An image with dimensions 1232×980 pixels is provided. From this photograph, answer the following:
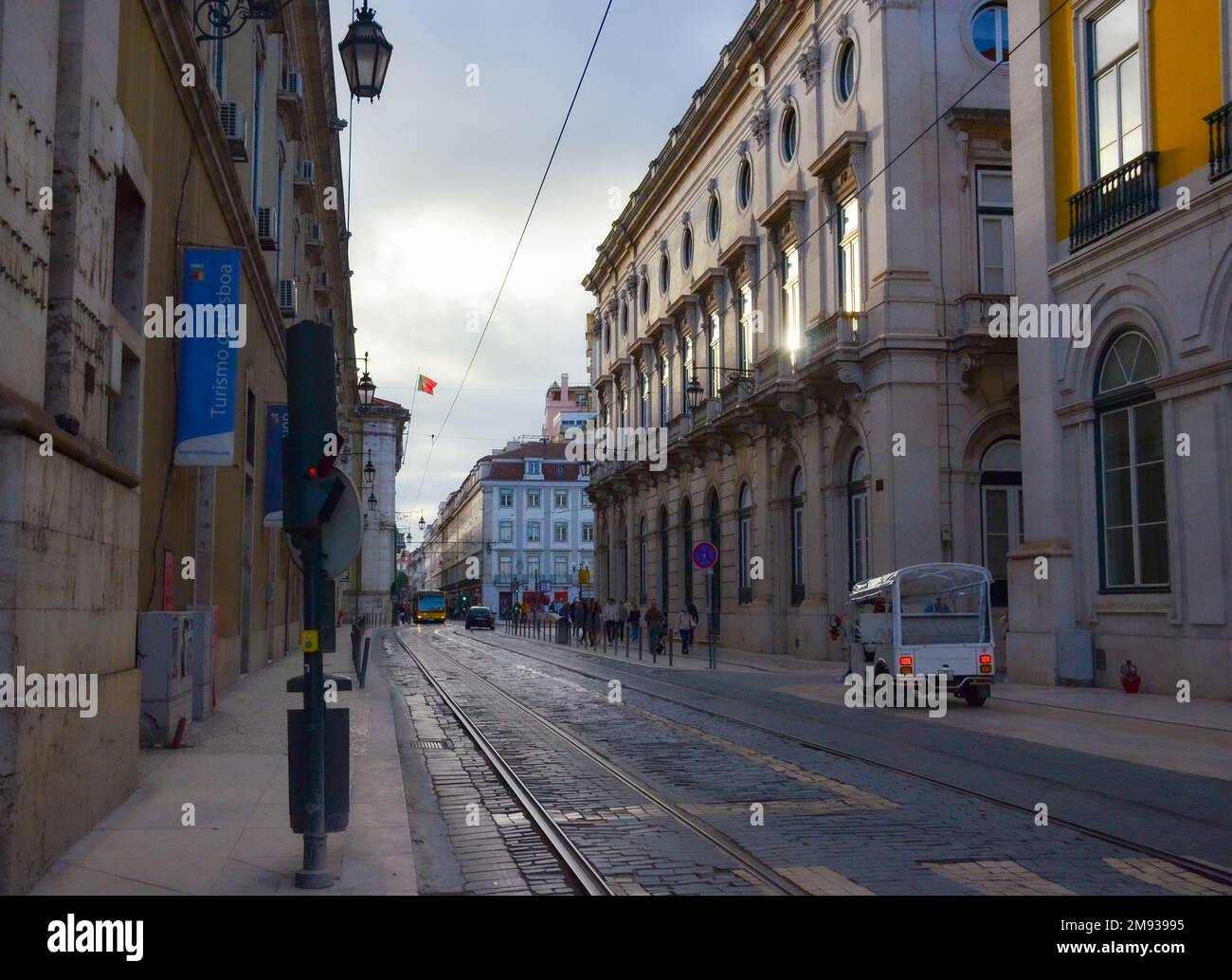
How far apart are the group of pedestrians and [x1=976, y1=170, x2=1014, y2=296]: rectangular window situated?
13.7 m

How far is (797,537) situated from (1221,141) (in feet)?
64.4

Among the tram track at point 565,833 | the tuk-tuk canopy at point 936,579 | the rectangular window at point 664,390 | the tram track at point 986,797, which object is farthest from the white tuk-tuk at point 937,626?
the rectangular window at point 664,390

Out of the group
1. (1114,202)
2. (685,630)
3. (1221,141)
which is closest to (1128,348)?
(1114,202)

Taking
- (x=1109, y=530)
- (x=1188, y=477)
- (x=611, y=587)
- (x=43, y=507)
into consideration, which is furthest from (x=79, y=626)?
(x=611, y=587)

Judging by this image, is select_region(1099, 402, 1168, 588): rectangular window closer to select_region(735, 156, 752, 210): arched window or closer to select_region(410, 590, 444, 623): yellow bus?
select_region(735, 156, 752, 210): arched window

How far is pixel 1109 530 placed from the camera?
22016mm

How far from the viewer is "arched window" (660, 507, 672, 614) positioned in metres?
52.0

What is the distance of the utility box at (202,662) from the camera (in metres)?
16.0

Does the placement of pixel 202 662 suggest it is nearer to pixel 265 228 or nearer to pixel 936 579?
pixel 936 579

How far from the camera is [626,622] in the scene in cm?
4703

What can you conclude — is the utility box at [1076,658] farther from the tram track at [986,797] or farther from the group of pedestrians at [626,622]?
the group of pedestrians at [626,622]

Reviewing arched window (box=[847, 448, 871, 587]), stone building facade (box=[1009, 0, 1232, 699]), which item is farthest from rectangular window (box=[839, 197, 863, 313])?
stone building facade (box=[1009, 0, 1232, 699])
